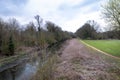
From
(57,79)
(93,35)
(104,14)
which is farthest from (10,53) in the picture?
(93,35)

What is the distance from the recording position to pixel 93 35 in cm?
9144

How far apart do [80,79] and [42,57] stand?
2.52 metres

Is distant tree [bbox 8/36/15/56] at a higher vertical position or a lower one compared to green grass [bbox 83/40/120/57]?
higher

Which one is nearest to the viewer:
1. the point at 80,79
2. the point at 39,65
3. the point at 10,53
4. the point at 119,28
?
the point at 39,65

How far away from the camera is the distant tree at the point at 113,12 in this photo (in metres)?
21.2

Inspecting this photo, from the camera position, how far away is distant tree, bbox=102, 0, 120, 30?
69.5ft

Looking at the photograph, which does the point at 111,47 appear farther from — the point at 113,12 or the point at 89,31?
the point at 89,31

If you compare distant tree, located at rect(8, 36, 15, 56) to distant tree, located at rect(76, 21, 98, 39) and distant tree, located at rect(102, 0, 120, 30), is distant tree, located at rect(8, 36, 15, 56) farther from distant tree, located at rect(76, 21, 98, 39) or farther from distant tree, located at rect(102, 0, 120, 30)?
distant tree, located at rect(76, 21, 98, 39)

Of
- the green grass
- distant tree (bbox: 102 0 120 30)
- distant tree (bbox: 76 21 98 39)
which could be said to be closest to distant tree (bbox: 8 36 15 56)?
the green grass

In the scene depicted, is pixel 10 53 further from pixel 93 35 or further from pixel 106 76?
pixel 93 35

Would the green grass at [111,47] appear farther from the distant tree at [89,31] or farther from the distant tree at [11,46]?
the distant tree at [89,31]

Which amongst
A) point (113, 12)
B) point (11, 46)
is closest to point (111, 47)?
point (113, 12)

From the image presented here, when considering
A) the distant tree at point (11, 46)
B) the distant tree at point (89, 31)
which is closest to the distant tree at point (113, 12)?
the distant tree at point (11, 46)

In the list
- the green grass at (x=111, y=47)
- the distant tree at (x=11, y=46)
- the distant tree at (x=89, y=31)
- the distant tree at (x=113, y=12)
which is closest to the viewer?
the distant tree at (x=113, y=12)
